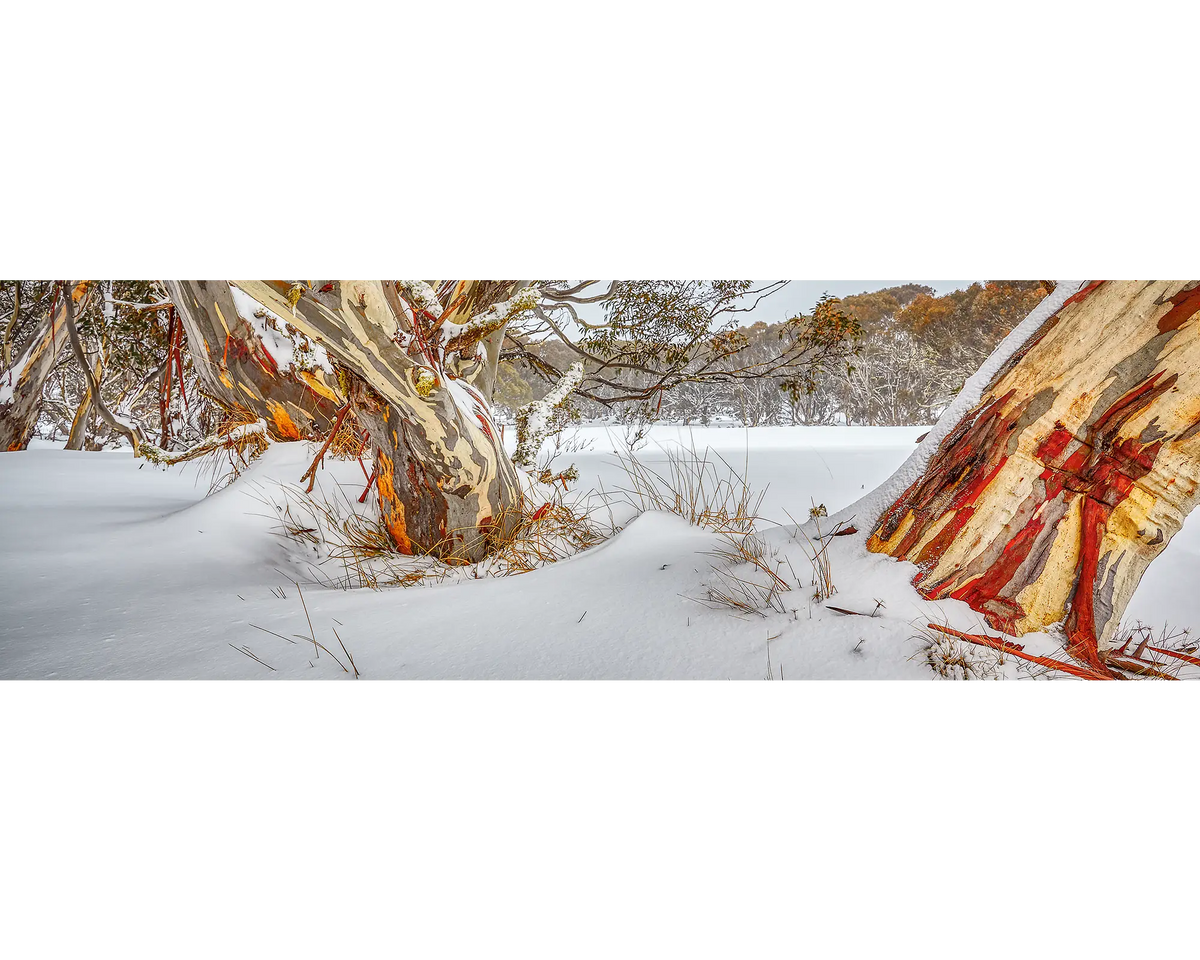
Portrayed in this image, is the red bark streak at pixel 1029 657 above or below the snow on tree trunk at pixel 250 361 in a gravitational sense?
below

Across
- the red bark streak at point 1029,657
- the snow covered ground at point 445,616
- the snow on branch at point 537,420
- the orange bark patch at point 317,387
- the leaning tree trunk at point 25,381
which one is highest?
the leaning tree trunk at point 25,381

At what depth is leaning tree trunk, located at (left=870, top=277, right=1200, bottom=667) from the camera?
106 cm

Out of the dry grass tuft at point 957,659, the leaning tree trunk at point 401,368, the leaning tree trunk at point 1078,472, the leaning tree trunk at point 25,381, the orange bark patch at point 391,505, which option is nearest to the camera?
the dry grass tuft at point 957,659

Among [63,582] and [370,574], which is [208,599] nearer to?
[63,582]

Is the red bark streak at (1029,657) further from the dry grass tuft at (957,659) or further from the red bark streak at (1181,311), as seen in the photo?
the red bark streak at (1181,311)

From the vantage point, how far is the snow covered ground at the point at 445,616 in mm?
994

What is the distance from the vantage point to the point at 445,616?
1298mm

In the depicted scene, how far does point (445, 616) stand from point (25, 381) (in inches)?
317

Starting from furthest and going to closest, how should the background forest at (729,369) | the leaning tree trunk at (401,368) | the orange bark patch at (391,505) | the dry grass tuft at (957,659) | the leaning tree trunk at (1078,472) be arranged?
the background forest at (729,369), the orange bark patch at (391,505), the leaning tree trunk at (401,368), the leaning tree trunk at (1078,472), the dry grass tuft at (957,659)

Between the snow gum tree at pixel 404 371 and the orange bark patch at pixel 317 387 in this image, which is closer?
the snow gum tree at pixel 404 371

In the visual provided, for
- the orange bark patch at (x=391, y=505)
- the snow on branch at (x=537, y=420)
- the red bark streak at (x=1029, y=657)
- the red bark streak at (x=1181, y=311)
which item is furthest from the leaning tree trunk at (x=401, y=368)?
the red bark streak at (x=1181, y=311)

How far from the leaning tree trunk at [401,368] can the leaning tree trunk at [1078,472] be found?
1732mm
